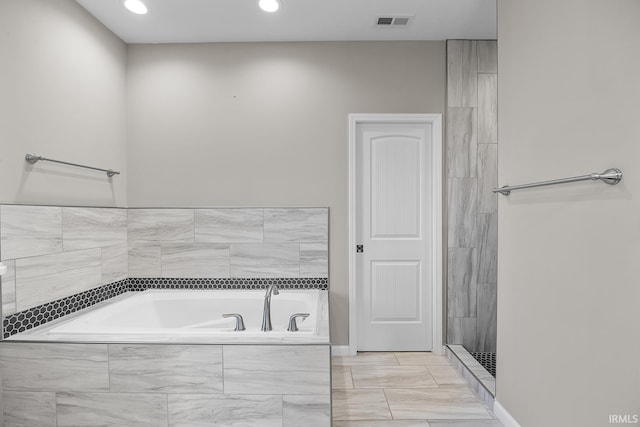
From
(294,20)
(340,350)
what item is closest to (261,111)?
(294,20)

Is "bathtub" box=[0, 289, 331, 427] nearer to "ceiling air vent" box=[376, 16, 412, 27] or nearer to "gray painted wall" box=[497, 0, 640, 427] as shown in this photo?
"gray painted wall" box=[497, 0, 640, 427]

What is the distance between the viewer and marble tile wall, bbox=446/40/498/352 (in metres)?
3.18

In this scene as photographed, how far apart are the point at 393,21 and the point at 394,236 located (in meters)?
1.64

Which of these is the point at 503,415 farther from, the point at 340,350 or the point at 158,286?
the point at 158,286

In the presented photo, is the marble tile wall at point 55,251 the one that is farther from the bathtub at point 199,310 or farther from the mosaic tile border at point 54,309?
the bathtub at point 199,310

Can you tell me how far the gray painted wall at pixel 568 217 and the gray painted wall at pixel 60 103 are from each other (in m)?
2.61

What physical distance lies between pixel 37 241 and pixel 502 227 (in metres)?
2.60

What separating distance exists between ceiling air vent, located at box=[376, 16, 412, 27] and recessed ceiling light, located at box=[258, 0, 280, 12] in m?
0.73

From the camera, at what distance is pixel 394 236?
329cm

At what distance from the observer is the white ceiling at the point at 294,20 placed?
2617 millimetres

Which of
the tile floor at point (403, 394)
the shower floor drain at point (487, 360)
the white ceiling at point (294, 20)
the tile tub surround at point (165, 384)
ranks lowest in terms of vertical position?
the tile floor at point (403, 394)
